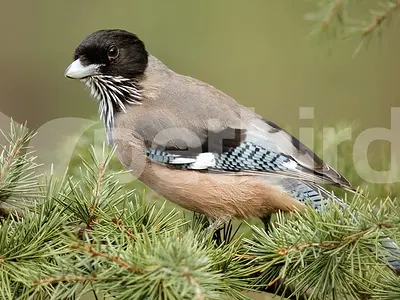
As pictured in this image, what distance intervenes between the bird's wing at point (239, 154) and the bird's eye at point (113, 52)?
1.47ft

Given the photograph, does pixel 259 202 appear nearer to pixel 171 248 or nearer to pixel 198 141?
pixel 198 141

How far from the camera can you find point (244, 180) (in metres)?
3.07

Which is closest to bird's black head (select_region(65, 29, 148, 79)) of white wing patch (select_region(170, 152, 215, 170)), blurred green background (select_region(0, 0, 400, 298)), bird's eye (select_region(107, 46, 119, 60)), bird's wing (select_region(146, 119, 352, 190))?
bird's eye (select_region(107, 46, 119, 60))

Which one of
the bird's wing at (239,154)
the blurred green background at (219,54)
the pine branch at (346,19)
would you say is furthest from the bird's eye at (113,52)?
the blurred green background at (219,54)

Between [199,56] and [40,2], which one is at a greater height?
[40,2]

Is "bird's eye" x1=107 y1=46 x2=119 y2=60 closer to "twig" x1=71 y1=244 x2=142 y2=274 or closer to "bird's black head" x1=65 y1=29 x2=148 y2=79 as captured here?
"bird's black head" x1=65 y1=29 x2=148 y2=79

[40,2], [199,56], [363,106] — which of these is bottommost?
[363,106]

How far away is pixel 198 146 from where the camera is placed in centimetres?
310

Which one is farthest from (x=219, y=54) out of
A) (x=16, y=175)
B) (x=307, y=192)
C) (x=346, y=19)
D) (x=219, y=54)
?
(x=16, y=175)

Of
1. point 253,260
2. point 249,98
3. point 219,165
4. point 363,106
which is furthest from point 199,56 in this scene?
point 253,260

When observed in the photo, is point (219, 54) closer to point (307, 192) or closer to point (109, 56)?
point (109, 56)

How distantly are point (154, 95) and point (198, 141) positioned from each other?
378 millimetres

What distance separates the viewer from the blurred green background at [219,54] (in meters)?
5.63

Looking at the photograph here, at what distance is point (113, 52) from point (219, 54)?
8.76ft
